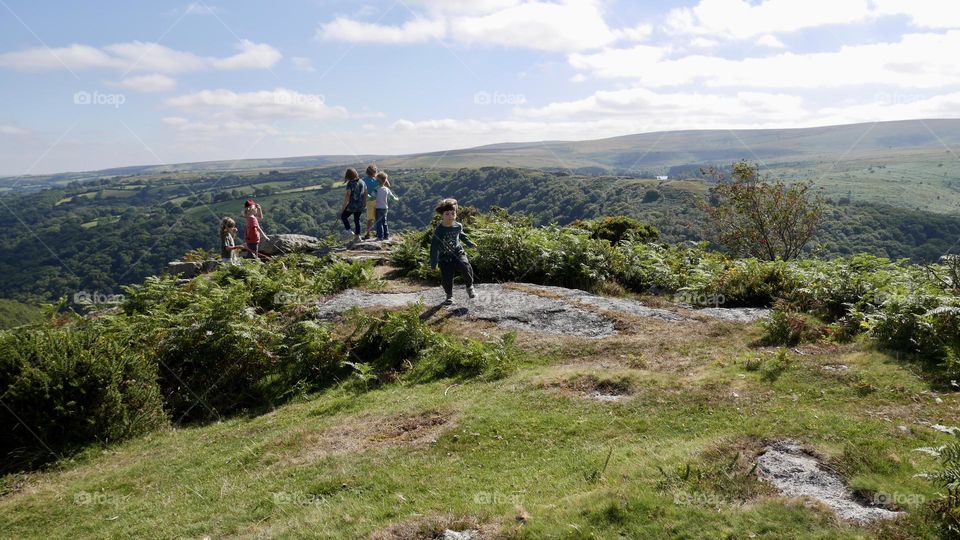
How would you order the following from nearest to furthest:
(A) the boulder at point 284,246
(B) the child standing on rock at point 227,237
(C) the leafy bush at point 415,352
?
(C) the leafy bush at point 415,352
(B) the child standing on rock at point 227,237
(A) the boulder at point 284,246

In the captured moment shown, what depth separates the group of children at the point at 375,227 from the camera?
1370 centimetres

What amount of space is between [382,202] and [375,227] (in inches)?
57.2

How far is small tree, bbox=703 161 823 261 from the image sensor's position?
92.0ft

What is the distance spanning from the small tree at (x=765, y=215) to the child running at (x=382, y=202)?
18.3 m

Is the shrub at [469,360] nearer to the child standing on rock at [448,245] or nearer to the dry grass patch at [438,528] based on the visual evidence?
the child standing on rock at [448,245]

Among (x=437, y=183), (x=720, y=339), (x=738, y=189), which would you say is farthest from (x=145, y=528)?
(x=437, y=183)

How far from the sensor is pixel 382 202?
869 inches

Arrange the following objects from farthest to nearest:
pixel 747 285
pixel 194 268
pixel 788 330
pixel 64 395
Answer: pixel 194 268
pixel 747 285
pixel 788 330
pixel 64 395

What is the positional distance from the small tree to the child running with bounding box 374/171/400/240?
18304 millimetres

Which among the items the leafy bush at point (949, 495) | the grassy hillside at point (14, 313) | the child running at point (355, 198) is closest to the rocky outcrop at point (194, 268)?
the child running at point (355, 198)

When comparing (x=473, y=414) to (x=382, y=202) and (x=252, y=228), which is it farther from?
(x=382, y=202)

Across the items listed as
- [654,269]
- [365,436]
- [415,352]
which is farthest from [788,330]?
[365,436]

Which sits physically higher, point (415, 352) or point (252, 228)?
point (252, 228)

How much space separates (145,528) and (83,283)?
119 metres
